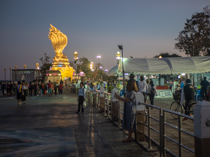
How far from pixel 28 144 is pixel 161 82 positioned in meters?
22.7

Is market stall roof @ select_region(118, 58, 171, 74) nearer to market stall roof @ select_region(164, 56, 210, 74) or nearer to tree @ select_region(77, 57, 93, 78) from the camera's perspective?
market stall roof @ select_region(164, 56, 210, 74)

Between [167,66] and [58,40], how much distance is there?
71448 millimetres

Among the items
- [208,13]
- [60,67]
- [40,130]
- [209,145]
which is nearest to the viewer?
[209,145]

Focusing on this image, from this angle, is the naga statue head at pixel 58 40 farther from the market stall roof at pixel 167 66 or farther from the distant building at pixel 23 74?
the market stall roof at pixel 167 66

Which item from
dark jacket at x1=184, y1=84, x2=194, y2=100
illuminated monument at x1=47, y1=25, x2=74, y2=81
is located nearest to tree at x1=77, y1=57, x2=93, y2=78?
illuminated monument at x1=47, y1=25, x2=74, y2=81

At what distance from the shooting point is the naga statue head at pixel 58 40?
93.5 meters

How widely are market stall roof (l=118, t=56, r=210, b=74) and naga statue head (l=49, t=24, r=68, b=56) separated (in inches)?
2719

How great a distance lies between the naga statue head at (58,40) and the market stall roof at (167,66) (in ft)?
227

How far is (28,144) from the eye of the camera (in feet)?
25.3

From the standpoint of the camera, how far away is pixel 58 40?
93812 mm

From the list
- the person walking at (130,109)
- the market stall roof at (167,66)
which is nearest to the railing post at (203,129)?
the person walking at (130,109)

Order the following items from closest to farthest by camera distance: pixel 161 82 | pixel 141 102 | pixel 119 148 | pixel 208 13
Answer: pixel 119 148 → pixel 141 102 → pixel 161 82 → pixel 208 13

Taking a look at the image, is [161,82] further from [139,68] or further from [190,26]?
[190,26]

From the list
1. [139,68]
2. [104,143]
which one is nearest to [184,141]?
[104,143]
